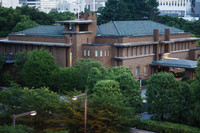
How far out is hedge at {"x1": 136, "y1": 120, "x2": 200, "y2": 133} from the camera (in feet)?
122

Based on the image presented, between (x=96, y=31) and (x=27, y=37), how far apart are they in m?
10.2

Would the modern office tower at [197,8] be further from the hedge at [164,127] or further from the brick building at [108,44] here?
the hedge at [164,127]

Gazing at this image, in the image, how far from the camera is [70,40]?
59844 millimetres

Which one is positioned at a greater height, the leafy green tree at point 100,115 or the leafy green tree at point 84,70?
the leafy green tree at point 84,70

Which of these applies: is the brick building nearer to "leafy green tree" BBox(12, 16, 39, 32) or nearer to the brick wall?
the brick wall

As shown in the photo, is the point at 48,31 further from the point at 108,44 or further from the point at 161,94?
the point at 161,94

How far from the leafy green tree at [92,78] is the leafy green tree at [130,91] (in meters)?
4.66

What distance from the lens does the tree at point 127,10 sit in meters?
104

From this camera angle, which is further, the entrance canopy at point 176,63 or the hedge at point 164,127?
the entrance canopy at point 176,63

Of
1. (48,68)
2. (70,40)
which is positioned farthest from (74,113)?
(70,40)

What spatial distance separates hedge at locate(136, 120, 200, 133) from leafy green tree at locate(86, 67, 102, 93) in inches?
441

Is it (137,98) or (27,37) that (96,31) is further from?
(137,98)

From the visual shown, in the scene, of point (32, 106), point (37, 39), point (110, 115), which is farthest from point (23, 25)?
point (110, 115)

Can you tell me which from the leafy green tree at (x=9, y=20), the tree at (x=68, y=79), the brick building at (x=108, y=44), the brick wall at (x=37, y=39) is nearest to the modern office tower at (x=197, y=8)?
the leafy green tree at (x=9, y=20)
